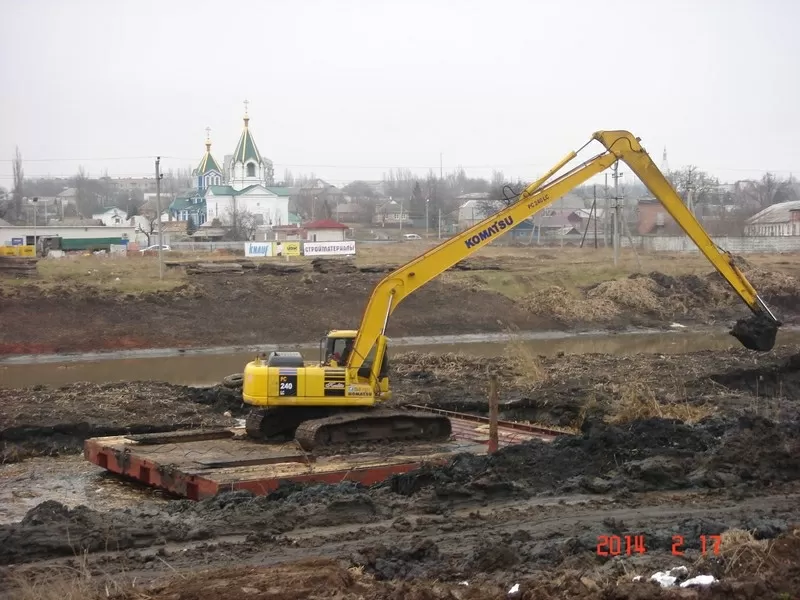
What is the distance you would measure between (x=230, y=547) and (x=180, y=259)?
49170 millimetres

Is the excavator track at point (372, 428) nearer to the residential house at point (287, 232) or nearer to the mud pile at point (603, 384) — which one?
the mud pile at point (603, 384)

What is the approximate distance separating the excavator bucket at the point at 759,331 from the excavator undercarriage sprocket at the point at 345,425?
7948mm

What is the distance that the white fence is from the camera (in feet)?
246

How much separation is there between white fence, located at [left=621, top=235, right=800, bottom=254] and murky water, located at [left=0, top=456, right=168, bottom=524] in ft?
191

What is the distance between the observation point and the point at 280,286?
163ft

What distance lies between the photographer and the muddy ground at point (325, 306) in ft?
139

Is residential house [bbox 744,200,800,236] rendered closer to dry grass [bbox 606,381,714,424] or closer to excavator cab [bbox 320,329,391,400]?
dry grass [bbox 606,381,714,424]

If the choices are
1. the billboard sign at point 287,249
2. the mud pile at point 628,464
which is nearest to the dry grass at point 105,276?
the billboard sign at point 287,249

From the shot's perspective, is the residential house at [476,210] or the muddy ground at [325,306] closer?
the muddy ground at [325,306]

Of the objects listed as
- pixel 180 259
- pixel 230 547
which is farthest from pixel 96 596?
pixel 180 259

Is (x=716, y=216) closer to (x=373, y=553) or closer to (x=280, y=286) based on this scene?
(x=280, y=286)

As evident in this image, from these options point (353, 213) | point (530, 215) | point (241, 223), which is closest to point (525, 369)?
point (530, 215)
